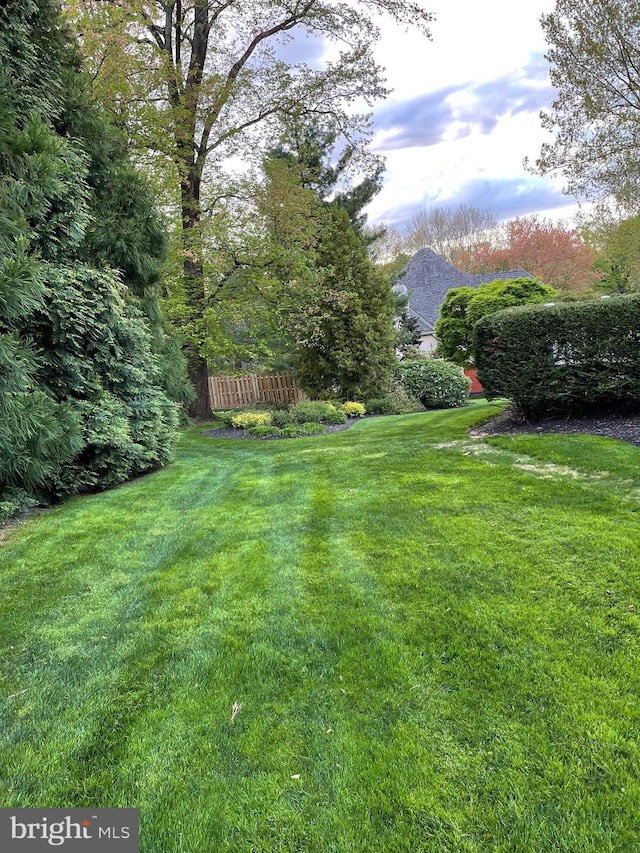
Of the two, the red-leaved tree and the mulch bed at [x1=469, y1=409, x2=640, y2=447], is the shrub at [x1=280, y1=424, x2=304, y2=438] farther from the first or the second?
the red-leaved tree

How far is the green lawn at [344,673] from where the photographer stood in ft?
4.09

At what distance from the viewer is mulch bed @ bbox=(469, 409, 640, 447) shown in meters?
5.27

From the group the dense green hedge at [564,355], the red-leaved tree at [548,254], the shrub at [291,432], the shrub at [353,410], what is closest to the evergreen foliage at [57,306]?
the shrub at [291,432]

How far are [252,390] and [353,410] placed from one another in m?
6.40

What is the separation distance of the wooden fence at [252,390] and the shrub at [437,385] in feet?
13.0

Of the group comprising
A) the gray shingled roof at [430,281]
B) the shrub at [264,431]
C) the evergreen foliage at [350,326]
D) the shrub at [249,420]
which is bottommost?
the shrub at [264,431]

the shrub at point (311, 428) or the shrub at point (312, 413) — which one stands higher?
the shrub at point (312, 413)

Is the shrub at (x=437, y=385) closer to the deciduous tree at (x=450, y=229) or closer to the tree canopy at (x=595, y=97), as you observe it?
the tree canopy at (x=595, y=97)

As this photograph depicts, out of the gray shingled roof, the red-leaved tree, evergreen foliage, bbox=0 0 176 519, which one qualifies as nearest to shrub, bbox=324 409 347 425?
evergreen foliage, bbox=0 0 176 519

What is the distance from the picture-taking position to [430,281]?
2411 centimetres

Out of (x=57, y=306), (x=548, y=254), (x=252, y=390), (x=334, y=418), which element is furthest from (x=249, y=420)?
(x=548, y=254)

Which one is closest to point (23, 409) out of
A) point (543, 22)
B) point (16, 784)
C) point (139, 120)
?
point (16, 784)

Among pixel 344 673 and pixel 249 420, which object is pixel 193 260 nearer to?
pixel 249 420

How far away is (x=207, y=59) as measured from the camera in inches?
454
